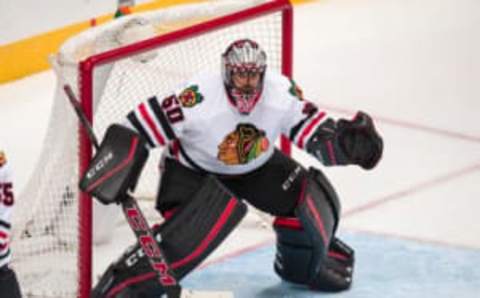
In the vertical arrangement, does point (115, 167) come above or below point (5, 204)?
below

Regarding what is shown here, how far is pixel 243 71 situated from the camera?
202 inches

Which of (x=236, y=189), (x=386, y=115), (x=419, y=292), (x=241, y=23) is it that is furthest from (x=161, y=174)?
(x=386, y=115)

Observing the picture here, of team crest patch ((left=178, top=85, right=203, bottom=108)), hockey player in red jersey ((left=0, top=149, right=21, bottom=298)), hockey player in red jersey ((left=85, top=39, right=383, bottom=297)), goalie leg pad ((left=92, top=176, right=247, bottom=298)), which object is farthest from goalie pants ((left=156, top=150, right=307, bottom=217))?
hockey player in red jersey ((left=0, top=149, right=21, bottom=298))

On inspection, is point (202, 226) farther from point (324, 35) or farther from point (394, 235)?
point (324, 35)

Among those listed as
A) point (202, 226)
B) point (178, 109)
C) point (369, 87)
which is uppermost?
point (178, 109)

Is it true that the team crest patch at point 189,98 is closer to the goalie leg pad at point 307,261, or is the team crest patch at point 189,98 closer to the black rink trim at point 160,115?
the black rink trim at point 160,115

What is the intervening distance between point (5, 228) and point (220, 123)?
1.04 m

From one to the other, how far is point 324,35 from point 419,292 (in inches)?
130

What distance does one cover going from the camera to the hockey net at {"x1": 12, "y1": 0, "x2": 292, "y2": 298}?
527 centimetres

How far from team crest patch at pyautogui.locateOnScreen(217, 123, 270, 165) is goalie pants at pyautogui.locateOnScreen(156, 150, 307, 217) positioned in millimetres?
102

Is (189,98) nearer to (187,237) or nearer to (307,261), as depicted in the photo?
(187,237)

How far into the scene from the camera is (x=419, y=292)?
18.3 feet

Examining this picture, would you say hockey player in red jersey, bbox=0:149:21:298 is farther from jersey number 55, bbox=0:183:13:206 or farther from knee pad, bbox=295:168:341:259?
knee pad, bbox=295:168:341:259

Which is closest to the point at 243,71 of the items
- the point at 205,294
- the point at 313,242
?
the point at 313,242
